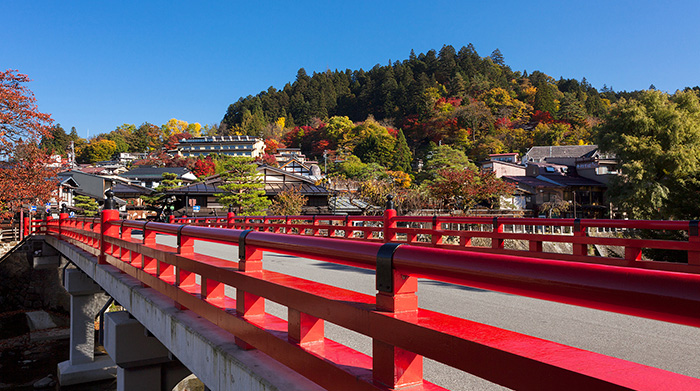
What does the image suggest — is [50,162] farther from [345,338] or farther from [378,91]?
[378,91]

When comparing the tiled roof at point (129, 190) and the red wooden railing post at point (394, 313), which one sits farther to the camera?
the tiled roof at point (129, 190)

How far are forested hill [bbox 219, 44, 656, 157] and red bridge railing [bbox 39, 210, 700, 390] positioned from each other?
2940 inches

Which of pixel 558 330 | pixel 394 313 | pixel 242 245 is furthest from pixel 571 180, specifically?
pixel 394 313

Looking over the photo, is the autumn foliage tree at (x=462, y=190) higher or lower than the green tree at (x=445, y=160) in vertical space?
lower

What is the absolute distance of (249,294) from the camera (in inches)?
127

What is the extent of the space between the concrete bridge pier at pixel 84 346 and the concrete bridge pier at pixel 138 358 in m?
7.42

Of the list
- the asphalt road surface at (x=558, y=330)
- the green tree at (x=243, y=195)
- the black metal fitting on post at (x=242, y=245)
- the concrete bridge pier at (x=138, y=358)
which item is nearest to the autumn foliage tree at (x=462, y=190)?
the green tree at (x=243, y=195)

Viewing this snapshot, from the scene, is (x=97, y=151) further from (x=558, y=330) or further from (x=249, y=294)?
(x=558, y=330)

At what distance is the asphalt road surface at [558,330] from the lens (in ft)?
11.6

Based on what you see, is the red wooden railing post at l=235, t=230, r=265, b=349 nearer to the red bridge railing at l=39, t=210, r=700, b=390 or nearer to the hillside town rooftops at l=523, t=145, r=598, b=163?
the red bridge railing at l=39, t=210, r=700, b=390

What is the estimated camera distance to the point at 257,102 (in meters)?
131

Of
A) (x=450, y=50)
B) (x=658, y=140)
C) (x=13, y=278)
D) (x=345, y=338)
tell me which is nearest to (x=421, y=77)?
(x=450, y=50)

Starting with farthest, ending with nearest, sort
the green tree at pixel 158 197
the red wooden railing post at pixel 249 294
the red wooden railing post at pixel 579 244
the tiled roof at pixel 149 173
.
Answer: the tiled roof at pixel 149 173
the green tree at pixel 158 197
the red wooden railing post at pixel 579 244
the red wooden railing post at pixel 249 294

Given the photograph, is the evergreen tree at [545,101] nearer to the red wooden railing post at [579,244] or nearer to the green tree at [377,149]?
the green tree at [377,149]
